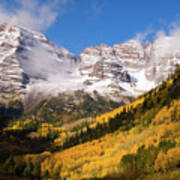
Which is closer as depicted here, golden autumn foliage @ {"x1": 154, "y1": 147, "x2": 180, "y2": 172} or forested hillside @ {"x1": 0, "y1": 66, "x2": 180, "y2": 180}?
golden autumn foliage @ {"x1": 154, "y1": 147, "x2": 180, "y2": 172}

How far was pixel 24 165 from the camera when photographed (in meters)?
157

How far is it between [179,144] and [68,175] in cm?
6694

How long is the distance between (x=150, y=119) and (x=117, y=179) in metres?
101

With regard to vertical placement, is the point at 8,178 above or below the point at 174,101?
below

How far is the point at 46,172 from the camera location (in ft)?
477

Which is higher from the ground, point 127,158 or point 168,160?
point 168,160

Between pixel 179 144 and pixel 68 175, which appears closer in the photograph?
pixel 179 144

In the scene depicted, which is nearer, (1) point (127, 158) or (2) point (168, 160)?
(2) point (168, 160)

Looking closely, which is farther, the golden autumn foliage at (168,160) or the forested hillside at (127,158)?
the forested hillside at (127,158)

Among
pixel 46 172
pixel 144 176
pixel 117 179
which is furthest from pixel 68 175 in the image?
pixel 144 176

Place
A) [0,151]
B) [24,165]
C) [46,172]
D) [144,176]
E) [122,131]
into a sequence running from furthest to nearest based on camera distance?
[122,131] → [0,151] → [24,165] → [46,172] → [144,176]

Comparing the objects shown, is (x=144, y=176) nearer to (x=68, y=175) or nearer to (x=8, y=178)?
Answer: (x=68, y=175)

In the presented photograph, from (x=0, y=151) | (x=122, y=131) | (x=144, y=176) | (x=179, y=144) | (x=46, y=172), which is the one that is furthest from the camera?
(x=122, y=131)

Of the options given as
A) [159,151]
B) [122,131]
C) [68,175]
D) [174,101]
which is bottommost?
[68,175]
